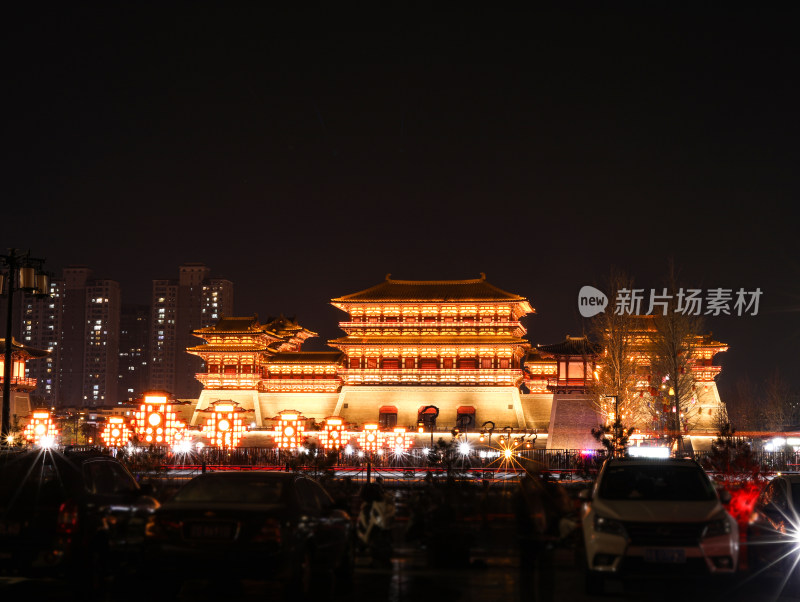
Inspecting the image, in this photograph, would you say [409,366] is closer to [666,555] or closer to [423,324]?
[423,324]

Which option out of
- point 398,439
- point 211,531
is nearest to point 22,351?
point 398,439

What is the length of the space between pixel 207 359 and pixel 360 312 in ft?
40.0

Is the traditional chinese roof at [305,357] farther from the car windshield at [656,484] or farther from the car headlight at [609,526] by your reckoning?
the car headlight at [609,526]

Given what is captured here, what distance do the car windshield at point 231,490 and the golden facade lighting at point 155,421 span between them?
1229 inches

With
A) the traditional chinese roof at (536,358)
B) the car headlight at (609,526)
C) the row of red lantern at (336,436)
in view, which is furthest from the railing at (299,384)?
the car headlight at (609,526)

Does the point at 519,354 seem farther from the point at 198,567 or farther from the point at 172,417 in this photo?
the point at 198,567

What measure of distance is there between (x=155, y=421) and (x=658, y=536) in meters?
33.8

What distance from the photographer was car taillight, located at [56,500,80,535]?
31.7 ft

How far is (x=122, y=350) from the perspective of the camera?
145m

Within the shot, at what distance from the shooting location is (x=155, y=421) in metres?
40.3

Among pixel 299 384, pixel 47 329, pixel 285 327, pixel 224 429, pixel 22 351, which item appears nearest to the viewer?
pixel 224 429

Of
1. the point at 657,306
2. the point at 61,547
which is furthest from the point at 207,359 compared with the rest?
the point at 61,547

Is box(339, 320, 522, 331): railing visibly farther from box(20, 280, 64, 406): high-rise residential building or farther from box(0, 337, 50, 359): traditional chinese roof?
box(20, 280, 64, 406): high-rise residential building

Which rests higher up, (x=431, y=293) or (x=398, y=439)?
(x=431, y=293)
